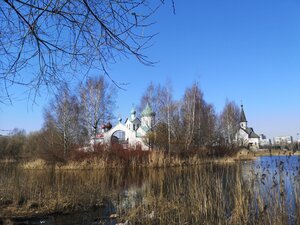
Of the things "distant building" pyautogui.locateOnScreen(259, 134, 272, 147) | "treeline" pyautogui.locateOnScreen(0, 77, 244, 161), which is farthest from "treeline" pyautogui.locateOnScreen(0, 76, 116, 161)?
"distant building" pyautogui.locateOnScreen(259, 134, 272, 147)

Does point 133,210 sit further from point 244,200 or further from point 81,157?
point 81,157

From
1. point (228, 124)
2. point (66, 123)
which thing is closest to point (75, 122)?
point (66, 123)

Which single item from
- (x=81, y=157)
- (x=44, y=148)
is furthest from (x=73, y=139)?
(x=81, y=157)

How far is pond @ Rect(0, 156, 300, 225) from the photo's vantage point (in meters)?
5.12

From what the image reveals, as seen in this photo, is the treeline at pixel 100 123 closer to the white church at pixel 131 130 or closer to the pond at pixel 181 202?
the white church at pixel 131 130

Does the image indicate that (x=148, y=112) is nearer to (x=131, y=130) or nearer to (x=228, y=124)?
A: (x=131, y=130)

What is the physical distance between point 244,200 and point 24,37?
4346mm

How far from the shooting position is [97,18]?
2.46 metres

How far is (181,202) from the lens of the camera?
21.8 feet

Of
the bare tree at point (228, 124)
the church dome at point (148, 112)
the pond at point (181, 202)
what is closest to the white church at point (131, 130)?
the church dome at point (148, 112)

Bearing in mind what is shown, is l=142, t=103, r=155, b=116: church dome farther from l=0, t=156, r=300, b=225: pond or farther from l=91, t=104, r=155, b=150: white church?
l=0, t=156, r=300, b=225: pond

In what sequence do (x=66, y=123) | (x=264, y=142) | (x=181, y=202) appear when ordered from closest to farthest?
(x=181, y=202)
(x=66, y=123)
(x=264, y=142)

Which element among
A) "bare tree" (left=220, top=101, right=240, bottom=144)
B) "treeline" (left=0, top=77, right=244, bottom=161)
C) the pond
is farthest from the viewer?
"bare tree" (left=220, top=101, right=240, bottom=144)

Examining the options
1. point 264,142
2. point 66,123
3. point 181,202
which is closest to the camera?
point 181,202
